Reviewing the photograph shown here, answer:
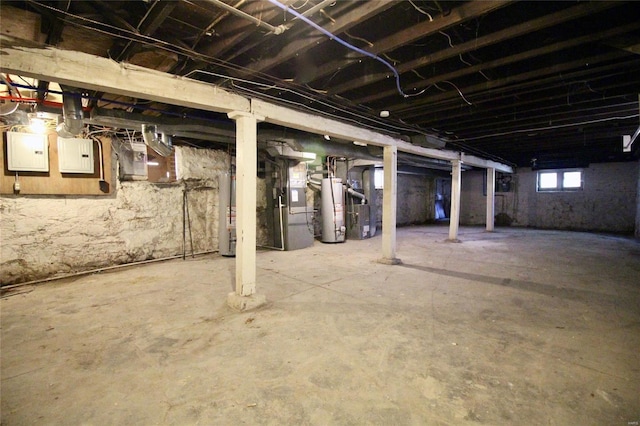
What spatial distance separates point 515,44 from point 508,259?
361cm

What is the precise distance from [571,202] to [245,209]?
10878mm

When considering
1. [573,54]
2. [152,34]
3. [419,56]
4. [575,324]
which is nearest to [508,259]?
[575,324]

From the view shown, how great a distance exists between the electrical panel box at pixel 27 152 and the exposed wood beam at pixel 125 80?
2465 millimetres

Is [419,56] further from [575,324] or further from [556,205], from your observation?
[556,205]

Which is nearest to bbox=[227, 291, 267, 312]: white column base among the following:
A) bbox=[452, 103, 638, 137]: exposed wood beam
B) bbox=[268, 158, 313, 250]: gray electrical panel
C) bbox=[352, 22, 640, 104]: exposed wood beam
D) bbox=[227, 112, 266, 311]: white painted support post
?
bbox=[227, 112, 266, 311]: white painted support post

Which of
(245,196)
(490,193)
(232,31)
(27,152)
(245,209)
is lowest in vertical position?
(245,209)

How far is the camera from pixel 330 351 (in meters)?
2.05

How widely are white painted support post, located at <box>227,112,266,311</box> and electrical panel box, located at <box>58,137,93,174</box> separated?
8.70ft

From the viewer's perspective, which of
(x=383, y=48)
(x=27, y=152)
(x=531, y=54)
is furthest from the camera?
(x=27, y=152)

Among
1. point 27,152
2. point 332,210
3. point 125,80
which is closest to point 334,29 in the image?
point 125,80

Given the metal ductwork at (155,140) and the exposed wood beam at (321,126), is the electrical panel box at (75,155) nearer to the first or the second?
the metal ductwork at (155,140)

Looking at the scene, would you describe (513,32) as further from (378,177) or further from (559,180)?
(559,180)

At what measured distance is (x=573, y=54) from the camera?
2.41 m

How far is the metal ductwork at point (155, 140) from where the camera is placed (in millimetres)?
3391
